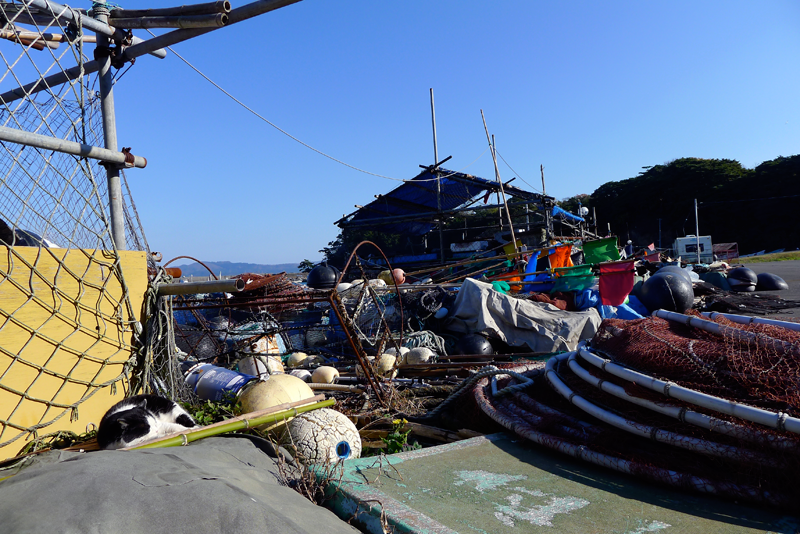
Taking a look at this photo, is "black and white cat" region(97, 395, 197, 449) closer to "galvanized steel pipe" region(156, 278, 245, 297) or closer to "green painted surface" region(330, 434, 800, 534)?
"galvanized steel pipe" region(156, 278, 245, 297)

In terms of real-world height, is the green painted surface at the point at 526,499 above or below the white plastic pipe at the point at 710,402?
below

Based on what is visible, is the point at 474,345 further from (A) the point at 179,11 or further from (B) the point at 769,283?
(B) the point at 769,283

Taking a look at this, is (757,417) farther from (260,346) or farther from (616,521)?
(260,346)

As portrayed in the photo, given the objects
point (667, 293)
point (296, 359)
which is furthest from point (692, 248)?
point (296, 359)

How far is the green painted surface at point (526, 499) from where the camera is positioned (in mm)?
2254

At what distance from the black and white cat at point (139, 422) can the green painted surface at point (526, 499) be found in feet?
3.48

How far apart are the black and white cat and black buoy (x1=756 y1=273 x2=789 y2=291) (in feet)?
57.4

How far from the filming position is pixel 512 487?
2674 mm

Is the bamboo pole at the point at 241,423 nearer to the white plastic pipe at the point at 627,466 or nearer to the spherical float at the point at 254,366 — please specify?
the white plastic pipe at the point at 627,466

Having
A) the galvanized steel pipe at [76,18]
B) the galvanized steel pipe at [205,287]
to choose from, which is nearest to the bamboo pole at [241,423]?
the galvanized steel pipe at [205,287]

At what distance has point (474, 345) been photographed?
785cm

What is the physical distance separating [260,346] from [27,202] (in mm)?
3755

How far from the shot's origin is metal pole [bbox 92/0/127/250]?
3508 mm

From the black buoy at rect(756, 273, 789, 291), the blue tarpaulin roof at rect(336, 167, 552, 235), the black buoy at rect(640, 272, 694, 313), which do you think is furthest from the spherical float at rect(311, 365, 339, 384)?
the black buoy at rect(756, 273, 789, 291)
